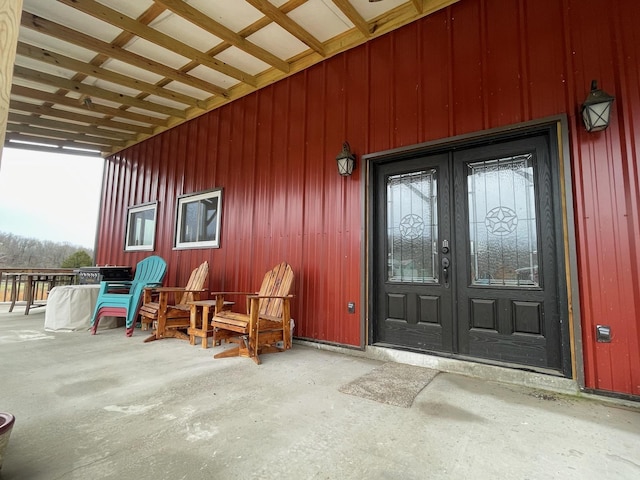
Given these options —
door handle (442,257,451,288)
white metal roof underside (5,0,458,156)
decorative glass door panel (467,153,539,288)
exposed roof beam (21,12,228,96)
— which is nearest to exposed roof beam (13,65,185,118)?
white metal roof underside (5,0,458,156)

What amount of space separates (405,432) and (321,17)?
3758 mm

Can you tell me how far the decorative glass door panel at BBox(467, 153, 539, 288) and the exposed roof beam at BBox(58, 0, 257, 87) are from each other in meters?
3.24

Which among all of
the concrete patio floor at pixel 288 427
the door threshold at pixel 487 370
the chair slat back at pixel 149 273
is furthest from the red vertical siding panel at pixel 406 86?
the chair slat back at pixel 149 273

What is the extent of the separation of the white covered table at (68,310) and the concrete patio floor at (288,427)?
5.75ft

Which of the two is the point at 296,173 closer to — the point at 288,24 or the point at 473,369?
the point at 288,24

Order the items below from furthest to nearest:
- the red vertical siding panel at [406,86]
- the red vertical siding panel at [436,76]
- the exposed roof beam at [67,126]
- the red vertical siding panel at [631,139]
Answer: the exposed roof beam at [67,126], the red vertical siding panel at [406,86], the red vertical siding panel at [436,76], the red vertical siding panel at [631,139]

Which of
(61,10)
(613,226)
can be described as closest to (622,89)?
(613,226)

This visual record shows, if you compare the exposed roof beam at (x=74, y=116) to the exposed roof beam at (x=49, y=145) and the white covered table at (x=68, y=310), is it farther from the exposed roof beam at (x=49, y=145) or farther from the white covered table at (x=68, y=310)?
the white covered table at (x=68, y=310)

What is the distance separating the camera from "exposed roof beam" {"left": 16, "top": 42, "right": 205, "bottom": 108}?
11.8ft

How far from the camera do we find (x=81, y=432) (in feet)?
5.12

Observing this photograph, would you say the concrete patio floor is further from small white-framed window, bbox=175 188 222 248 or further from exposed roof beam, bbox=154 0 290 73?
exposed roof beam, bbox=154 0 290 73

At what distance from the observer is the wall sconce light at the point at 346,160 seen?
3.25 m

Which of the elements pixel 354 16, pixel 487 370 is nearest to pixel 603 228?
pixel 487 370

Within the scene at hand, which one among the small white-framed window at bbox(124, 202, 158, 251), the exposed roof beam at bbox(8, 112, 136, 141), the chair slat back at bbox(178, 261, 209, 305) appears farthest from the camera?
the small white-framed window at bbox(124, 202, 158, 251)
